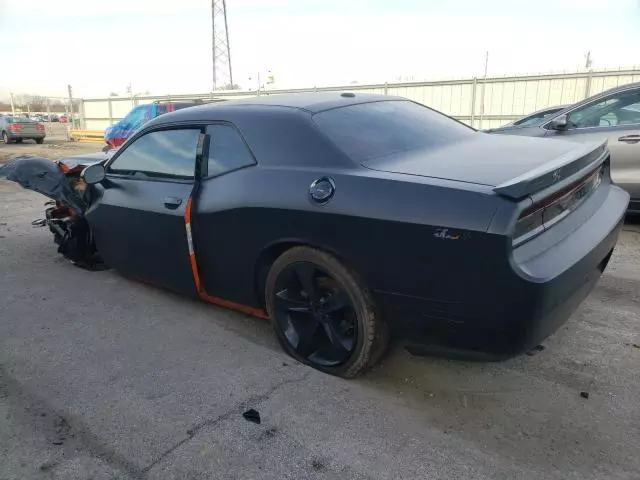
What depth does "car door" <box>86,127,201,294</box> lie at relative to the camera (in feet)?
11.8

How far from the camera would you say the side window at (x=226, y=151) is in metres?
3.21

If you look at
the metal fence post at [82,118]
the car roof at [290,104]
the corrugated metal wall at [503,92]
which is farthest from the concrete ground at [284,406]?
the metal fence post at [82,118]

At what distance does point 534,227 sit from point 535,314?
41cm

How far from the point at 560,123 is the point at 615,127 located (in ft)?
1.89

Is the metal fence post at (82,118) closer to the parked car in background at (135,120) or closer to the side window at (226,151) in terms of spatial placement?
the parked car in background at (135,120)

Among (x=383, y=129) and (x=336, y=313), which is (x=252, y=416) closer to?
(x=336, y=313)

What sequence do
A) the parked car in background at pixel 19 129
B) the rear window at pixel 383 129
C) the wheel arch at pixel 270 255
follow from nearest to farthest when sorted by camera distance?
the wheel arch at pixel 270 255, the rear window at pixel 383 129, the parked car in background at pixel 19 129

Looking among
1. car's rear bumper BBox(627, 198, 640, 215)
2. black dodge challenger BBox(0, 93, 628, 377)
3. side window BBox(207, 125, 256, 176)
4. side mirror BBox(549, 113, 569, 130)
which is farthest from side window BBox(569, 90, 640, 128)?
side window BBox(207, 125, 256, 176)

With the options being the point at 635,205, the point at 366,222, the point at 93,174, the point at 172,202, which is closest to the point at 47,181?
the point at 93,174

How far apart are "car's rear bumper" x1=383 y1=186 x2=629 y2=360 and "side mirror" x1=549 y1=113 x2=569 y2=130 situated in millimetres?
3669

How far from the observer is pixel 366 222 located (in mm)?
2508

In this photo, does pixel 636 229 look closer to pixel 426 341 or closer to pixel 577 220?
pixel 577 220

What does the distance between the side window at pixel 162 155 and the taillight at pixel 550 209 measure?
2176mm

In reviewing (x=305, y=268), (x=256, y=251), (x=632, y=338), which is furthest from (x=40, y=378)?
(x=632, y=338)
